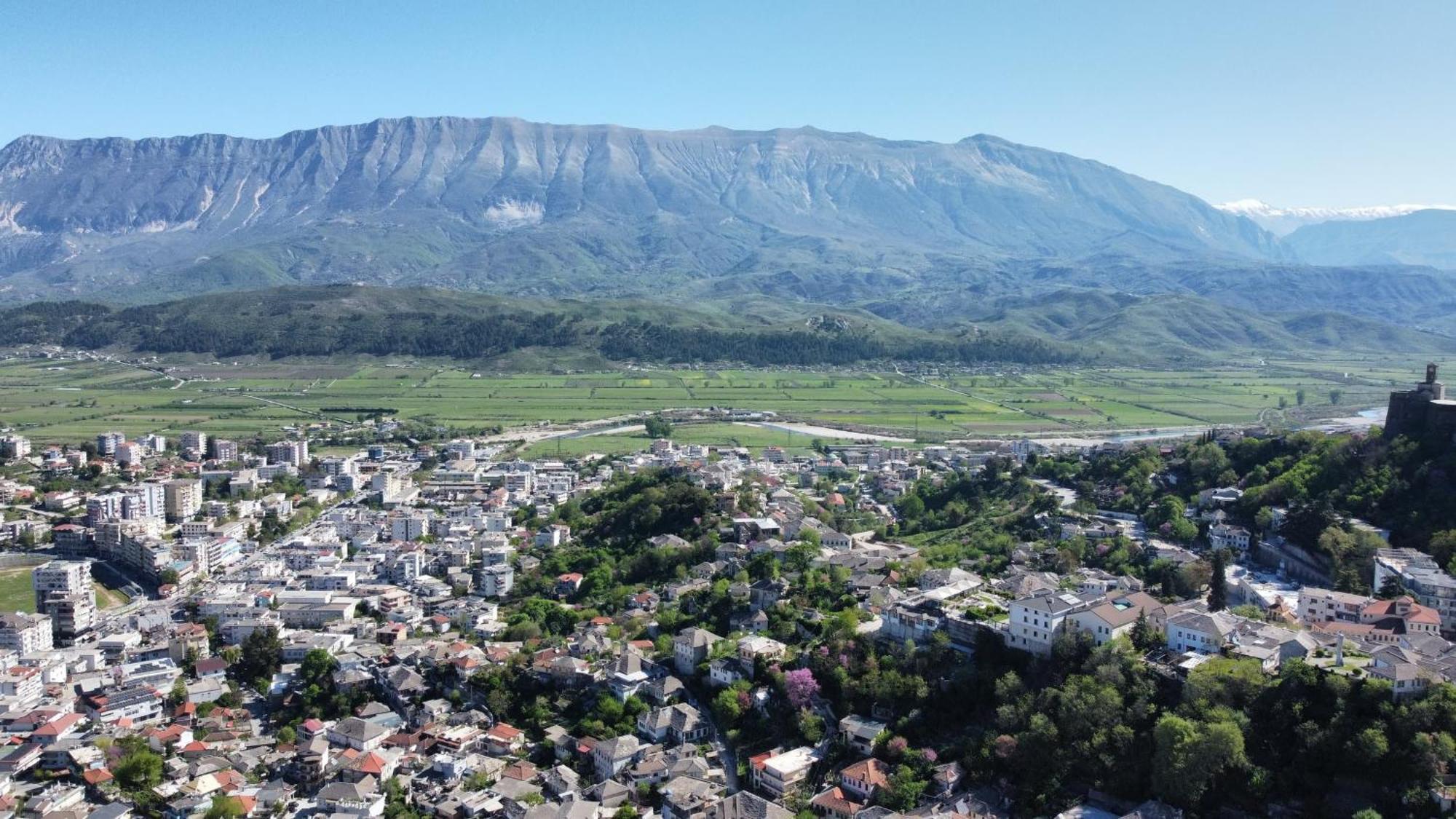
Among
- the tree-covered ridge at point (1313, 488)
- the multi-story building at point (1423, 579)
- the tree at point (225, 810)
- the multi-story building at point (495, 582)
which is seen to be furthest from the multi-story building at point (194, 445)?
the multi-story building at point (1423, 579)

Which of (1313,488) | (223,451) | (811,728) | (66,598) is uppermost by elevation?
(1313,488)

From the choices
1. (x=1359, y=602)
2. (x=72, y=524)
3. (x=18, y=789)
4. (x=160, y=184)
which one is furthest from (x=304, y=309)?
(x=160, y=184)

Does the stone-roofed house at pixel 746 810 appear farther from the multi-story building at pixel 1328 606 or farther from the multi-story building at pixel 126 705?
the multi-story building at pixel 126 705

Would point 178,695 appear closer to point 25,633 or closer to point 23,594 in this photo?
point 25,633

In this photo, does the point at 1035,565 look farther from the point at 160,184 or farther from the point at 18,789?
the point at 160,184

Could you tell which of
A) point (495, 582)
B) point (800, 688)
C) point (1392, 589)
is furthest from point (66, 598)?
point (1392, 589)

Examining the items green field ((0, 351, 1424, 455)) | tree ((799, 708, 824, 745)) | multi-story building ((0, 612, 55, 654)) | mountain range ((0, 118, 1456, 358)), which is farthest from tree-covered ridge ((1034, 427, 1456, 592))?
mountain range ((0, 118, 1456, 358))
